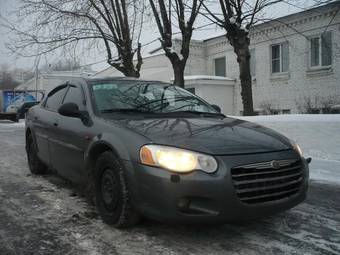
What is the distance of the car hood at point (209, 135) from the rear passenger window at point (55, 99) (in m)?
1.99

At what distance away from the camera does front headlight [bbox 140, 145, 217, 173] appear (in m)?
3.54

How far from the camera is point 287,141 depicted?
4.24 m

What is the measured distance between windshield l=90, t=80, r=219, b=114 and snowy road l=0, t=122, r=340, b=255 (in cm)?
120

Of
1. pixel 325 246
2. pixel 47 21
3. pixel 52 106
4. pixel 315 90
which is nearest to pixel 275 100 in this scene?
pixel 315 90

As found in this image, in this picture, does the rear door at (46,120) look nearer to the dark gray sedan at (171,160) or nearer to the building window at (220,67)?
the dark gray sedan at (171,160)

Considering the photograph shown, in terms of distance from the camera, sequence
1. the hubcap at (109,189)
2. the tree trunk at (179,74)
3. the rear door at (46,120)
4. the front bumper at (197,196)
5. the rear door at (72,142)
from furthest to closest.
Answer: the tree trunk at (179,74) < the rear door at (46,120) < the rear door at (72,142) < the hubcap at (109,189) < the front bumper at (197,196)

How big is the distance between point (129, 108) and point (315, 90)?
15.7 meters

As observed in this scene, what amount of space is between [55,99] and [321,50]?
598 inches

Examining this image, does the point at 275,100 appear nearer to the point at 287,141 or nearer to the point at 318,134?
the point at 318,134

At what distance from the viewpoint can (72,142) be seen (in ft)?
16.3

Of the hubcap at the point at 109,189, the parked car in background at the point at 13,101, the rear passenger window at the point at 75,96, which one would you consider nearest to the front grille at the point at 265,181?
the hubcap at the point at 109,189

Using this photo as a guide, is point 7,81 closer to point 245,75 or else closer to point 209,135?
point 245,75

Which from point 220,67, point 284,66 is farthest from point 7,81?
point 284,66

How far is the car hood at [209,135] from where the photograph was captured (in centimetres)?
369
